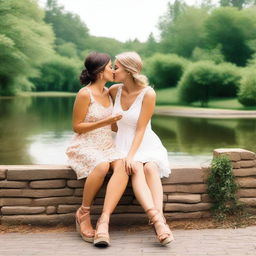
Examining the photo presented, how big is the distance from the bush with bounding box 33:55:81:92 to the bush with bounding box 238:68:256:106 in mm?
44577

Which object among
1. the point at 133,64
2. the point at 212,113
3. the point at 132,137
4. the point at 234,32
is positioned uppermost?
the point at 234,32

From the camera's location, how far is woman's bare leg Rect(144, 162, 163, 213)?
384 cm

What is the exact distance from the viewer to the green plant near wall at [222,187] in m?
4.28

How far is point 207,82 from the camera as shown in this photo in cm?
3556

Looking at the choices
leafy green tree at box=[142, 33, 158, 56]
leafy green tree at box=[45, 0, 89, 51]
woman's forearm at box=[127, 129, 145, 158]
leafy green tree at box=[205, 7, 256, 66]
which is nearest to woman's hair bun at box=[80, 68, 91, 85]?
woman's forearm at box=[127, 129, 145, 158]

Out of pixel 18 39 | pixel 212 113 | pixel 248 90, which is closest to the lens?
pixel 18 39

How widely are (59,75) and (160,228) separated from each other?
7266 centimetres

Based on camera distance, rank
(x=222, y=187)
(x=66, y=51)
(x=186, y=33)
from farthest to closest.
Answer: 1. (x=66, y=51)
2. (x=186, y=33)
3. (x=222, y=187)

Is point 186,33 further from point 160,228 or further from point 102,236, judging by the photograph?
point 102,236

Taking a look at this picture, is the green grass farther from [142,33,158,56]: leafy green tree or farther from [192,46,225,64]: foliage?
[142,33,158,56]: leafy green tree

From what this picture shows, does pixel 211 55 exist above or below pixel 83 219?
below

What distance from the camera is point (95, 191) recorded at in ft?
12.9

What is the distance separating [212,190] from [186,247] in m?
0.86

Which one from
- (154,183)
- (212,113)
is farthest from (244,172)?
(212,113)
